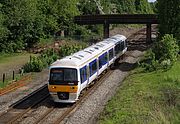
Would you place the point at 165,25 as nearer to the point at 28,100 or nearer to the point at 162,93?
the point at 162,93

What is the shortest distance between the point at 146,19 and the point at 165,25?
29.8 m

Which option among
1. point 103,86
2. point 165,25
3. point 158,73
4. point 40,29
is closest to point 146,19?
point 40,29

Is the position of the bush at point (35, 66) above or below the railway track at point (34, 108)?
above

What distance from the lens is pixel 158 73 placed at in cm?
3725

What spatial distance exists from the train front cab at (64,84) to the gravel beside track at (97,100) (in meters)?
1.03

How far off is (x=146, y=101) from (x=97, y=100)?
342 centimetres

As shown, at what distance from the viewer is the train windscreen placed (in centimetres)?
2686

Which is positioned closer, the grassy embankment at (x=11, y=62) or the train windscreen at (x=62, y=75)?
the train windscreen at (x=62, y=75)

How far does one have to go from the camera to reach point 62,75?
26969mm

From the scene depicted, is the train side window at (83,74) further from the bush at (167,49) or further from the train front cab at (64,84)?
the bush at (167,49)

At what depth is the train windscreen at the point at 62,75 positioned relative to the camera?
2686 centimetres

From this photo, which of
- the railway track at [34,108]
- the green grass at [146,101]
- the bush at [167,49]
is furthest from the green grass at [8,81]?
the bush at [167,49]

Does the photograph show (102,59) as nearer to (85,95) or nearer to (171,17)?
(85,95)

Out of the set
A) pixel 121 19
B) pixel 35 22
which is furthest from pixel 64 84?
pixel 121 19
